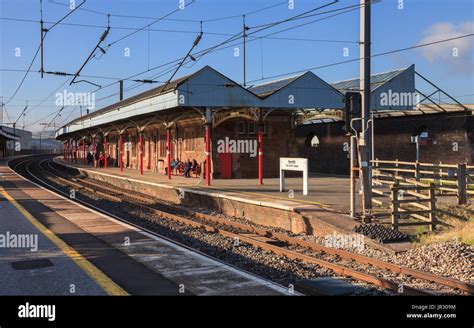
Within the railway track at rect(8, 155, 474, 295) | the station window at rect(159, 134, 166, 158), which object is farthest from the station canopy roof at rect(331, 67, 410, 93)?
the railway track at rect(8, 155, 474, 295)

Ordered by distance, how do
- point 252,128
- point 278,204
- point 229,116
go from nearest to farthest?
point 278,204
point 229,116
point 252,128

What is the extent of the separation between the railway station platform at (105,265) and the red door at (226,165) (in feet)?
49.9

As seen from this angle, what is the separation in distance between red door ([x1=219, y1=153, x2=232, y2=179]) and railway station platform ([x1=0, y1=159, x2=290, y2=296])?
15.2 meters

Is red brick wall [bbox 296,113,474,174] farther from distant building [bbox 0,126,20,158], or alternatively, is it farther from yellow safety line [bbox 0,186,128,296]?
distant building [bbox 0,126,20,158]

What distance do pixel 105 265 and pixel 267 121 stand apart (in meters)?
21.4

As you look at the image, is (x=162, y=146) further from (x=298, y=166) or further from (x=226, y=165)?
(x=298, y=166)

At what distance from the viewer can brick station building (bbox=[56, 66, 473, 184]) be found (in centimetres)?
2411

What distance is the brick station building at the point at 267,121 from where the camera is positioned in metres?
24.1

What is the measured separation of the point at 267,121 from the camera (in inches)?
1137

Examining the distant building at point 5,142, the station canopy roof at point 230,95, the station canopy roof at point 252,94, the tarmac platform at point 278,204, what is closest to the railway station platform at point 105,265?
the tarmac platform at point 278,204

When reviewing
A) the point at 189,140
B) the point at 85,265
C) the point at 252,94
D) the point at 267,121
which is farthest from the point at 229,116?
the point at 85,265
